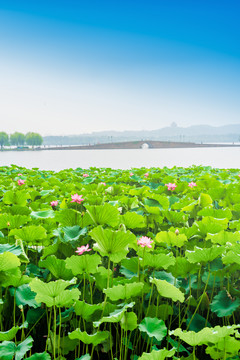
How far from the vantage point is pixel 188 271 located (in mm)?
1370

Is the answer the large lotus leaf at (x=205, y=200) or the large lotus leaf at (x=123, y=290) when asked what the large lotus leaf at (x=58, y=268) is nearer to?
the large lotus leaf at (x=123, y=290)

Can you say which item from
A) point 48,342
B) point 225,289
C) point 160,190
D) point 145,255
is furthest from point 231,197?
point 48,342

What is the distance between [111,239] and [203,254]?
43cm

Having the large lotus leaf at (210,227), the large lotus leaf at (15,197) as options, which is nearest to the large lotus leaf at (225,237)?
the large lotus leaf at (210,227)

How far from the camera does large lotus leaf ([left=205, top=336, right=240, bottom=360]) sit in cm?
98

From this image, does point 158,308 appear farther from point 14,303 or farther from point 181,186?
point 181,186

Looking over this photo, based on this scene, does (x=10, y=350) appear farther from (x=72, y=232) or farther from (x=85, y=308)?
(x=72, y=232)

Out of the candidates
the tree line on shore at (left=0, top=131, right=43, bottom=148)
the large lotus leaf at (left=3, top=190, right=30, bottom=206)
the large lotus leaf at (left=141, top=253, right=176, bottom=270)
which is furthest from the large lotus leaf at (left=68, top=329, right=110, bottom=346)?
the tree line on shore at (left=0, top=131, right=43, bottom=148)

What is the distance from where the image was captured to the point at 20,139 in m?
104

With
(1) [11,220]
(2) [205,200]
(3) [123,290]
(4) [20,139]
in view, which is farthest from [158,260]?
(4) [20,139]

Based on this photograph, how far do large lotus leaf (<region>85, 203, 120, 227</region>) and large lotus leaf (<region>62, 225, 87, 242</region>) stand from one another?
100 millimetres

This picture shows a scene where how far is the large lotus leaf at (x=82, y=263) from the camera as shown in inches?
48.0

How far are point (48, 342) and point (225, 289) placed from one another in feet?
2.74

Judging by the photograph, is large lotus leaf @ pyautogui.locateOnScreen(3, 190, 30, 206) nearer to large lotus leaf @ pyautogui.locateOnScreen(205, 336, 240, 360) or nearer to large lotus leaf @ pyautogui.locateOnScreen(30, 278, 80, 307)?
large lotus leaf @ pyautogui.locateOnScreen(30, 278, 80, 307)
